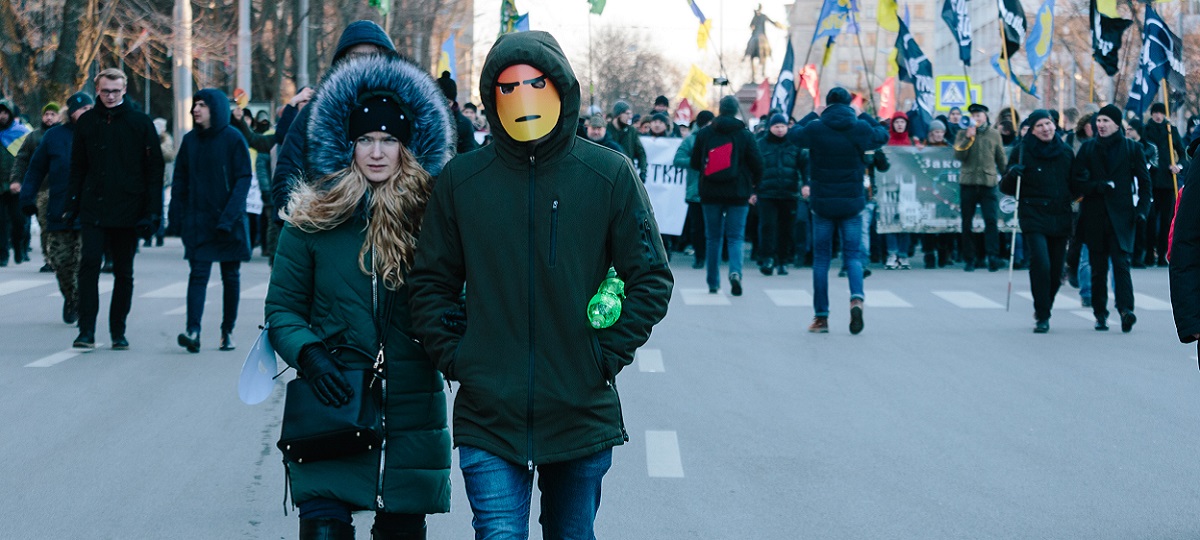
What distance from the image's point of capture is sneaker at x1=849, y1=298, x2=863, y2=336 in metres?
12.5

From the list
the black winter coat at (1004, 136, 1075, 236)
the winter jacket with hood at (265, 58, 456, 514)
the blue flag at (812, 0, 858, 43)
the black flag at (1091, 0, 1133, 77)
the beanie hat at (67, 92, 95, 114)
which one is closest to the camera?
the winter jacket with hood at (265, 58, 456, 514)

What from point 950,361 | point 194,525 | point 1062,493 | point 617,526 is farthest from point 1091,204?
point 194,525

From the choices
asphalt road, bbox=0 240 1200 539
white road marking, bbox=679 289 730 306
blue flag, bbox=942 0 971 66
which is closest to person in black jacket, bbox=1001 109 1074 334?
asphalt road, bbox=0 240 1200 539

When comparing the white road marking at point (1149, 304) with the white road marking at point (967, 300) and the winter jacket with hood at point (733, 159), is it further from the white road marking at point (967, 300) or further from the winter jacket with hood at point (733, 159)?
the winter jacket with hood at point (733, 159)

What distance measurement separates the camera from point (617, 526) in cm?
619

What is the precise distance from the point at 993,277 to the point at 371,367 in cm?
1568

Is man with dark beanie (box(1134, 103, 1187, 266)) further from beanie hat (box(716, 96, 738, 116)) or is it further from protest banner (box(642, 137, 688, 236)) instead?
beanie hat (box(716, 96, 738, 116))

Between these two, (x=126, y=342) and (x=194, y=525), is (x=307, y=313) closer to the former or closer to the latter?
(x=194, y=525)

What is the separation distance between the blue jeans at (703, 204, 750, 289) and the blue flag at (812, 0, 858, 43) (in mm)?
11258

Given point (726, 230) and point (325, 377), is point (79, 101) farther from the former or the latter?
point (325, 377)

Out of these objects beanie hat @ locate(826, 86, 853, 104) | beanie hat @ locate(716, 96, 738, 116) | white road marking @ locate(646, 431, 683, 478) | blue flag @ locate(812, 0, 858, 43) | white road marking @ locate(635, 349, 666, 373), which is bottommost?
white road marking @ locate(646, 431, 683, 478)

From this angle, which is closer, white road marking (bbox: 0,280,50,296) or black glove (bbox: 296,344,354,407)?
black glove (bbox: 296,344,354,407)

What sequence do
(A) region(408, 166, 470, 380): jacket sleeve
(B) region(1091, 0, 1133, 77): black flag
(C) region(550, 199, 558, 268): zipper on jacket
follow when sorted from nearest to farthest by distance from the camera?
(C) region(550, 199, 558, 268): zipper on jacket → (A) region(408, 166, 470, 380): jacket sleeve → (B) region(1091, 0, 1133, 77): black flag

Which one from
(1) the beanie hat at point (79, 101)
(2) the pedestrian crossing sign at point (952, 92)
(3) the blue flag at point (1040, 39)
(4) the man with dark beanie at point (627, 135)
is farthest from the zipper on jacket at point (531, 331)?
(2) the pedestrian crossing sign at point (952, 92)
